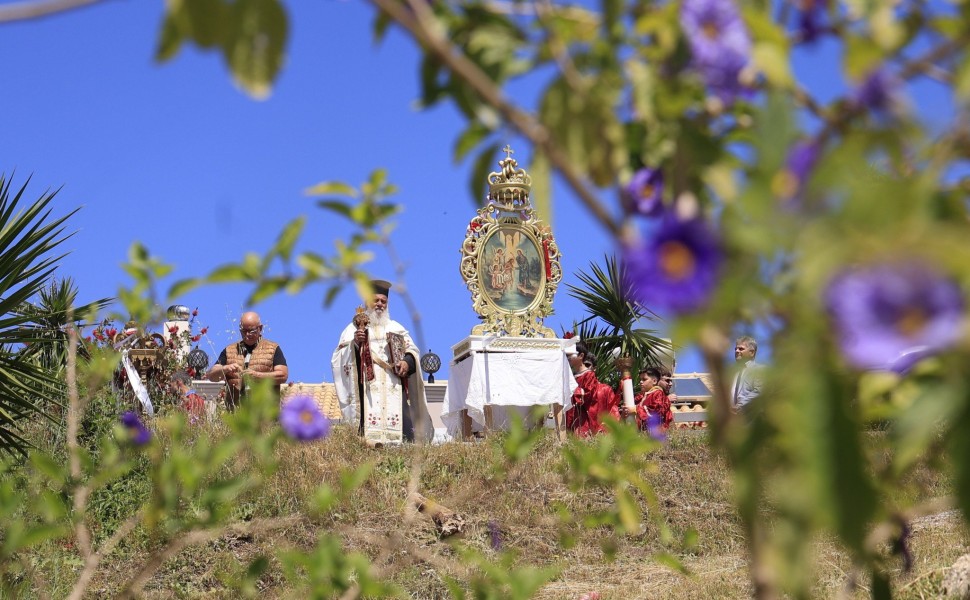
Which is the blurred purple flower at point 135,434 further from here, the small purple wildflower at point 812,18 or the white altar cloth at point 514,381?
the white altar cloth at point 514,381

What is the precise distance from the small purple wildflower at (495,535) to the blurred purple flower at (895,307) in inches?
241

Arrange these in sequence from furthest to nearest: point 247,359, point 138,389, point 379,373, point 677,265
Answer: point 379,373, point 138,389, point 247,359, point 677,265

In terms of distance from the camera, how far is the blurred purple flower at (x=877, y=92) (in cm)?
72

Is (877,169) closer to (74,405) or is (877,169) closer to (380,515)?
(74,405)

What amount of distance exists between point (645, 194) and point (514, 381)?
401 inches

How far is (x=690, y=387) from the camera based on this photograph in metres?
16.8

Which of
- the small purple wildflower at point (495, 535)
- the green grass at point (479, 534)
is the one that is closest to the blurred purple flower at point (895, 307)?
the green grass at point (479, 534)

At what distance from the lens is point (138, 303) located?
1.77 m

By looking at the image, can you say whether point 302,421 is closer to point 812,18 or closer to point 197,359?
point 812,18

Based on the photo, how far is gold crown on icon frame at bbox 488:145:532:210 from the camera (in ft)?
40.4

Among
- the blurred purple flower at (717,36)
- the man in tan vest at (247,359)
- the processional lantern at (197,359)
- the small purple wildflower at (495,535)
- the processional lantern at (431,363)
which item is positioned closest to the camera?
the blurred purple flower at (717,36)

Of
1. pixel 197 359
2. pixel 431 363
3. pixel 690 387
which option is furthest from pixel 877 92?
pixel 690 387

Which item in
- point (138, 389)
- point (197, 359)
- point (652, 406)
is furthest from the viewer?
point (197, 359)

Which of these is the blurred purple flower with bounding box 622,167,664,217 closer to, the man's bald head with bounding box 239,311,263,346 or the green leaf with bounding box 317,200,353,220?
the green leaf with bounding box 317,200,353,220
